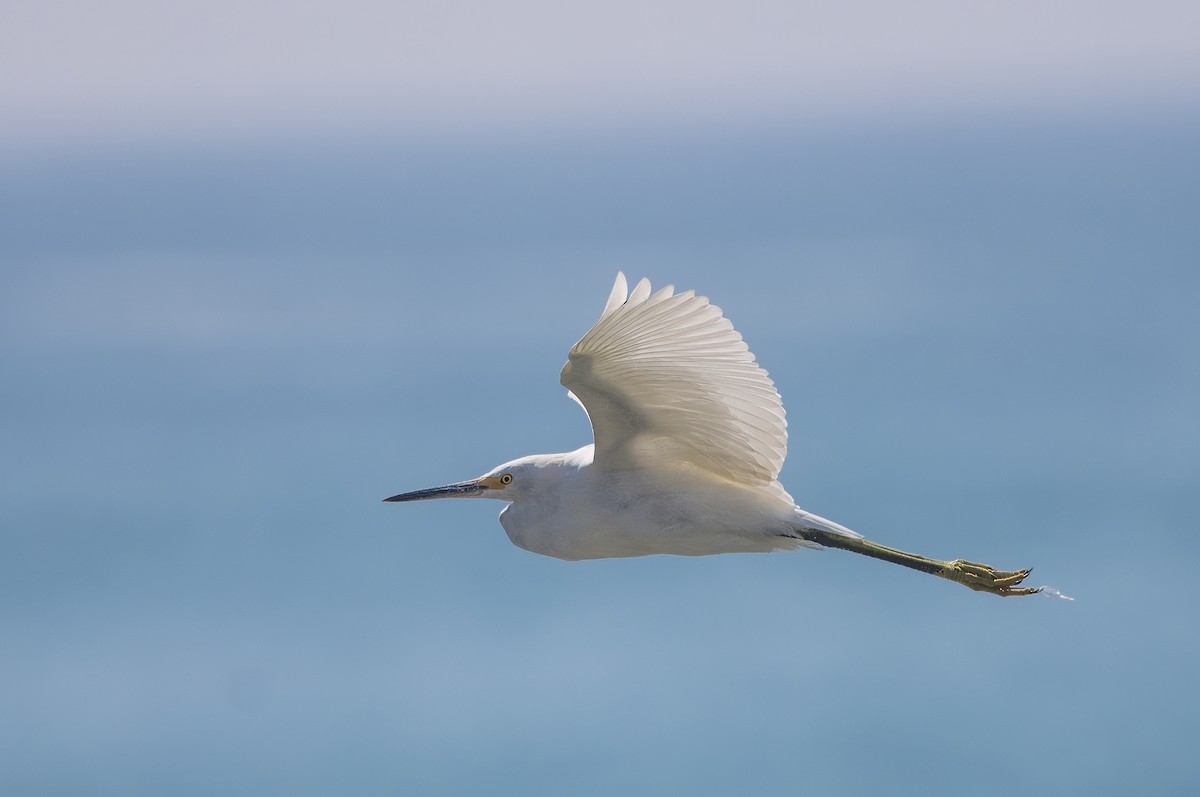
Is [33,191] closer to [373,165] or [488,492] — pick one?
[373,165]

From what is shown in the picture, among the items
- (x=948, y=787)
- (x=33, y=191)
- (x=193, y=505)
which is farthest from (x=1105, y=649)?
(x=33, y=191)

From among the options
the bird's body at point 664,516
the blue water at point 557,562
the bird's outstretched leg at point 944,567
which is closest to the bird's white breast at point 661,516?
the bird's body at point 664,516

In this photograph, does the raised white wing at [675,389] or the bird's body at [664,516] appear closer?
the raised white wing at [675,389]

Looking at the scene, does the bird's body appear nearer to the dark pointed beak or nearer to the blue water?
the dark pointed beak

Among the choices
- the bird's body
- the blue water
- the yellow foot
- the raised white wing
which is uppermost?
the raised white wing

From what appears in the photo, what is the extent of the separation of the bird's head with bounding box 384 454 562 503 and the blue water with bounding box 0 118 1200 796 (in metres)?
14.2

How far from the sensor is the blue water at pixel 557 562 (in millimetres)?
40594

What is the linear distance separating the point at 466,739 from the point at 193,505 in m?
18.1

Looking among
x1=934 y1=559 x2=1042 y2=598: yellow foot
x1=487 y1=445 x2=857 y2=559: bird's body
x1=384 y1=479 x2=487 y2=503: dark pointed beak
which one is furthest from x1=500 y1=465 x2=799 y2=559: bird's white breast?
x1=934 y1=559 x2=1042 y2=598: yellow foot

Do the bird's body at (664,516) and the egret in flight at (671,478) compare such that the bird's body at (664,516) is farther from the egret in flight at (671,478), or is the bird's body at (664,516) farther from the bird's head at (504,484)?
the bird's head at (504,484)

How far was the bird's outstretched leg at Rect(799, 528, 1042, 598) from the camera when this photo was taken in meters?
5.23

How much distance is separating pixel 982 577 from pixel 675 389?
150cm

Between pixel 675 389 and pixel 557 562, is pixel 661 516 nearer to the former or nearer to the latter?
pixel 675 389

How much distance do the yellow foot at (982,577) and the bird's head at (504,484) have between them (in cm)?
155
